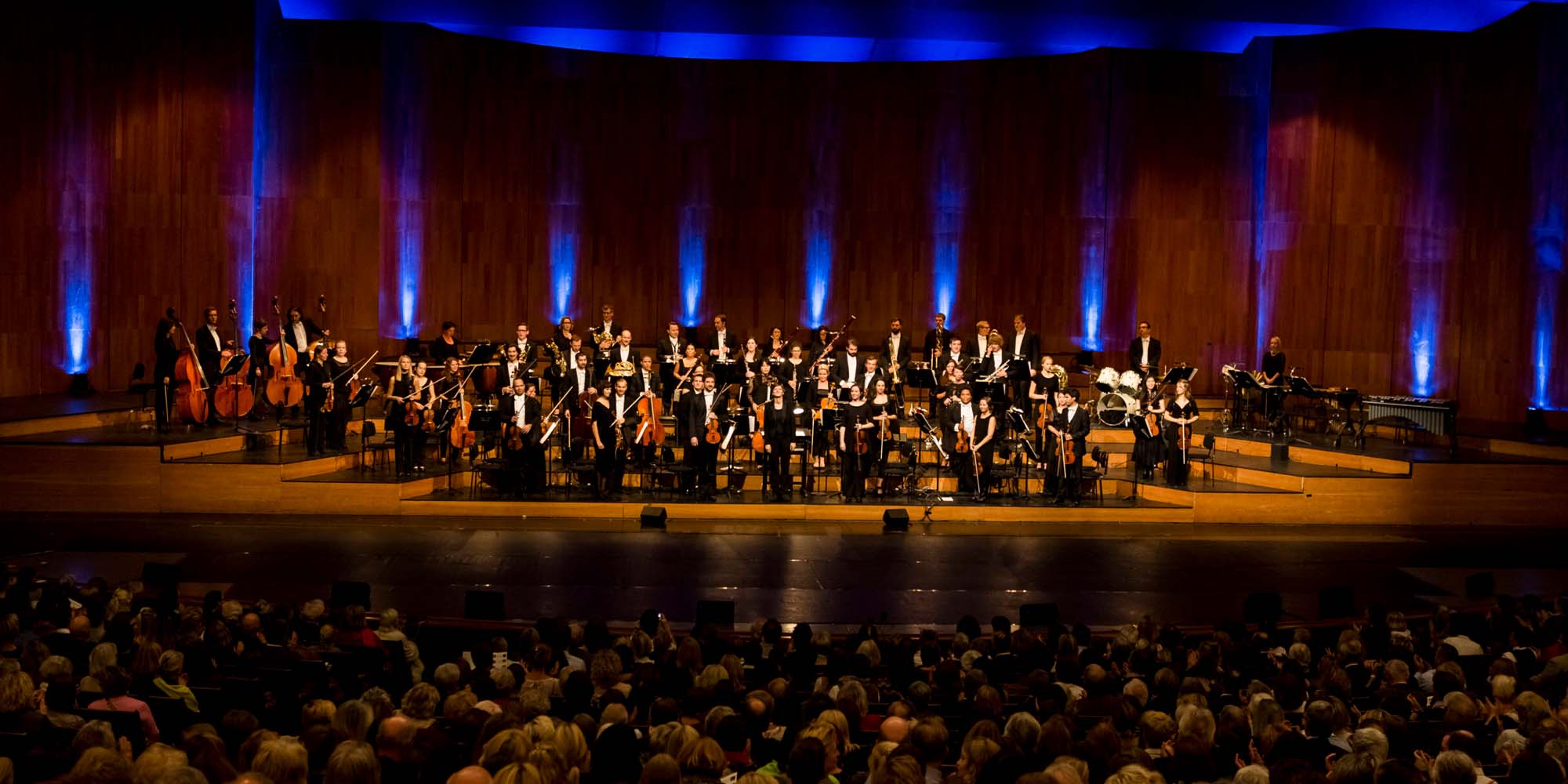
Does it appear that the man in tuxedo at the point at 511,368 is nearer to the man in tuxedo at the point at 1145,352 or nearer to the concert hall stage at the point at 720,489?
the concert hall stage at the point at 720,489

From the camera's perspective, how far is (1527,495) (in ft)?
40.8

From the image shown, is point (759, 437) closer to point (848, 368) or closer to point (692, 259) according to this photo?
point (848, 368)

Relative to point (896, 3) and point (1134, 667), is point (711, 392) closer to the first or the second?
point (896, 3)

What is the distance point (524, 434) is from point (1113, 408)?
6.11m

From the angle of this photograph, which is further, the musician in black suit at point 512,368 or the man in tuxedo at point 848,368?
the man in tuxedo at point 848,368

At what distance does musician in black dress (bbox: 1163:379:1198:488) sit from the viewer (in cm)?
1258

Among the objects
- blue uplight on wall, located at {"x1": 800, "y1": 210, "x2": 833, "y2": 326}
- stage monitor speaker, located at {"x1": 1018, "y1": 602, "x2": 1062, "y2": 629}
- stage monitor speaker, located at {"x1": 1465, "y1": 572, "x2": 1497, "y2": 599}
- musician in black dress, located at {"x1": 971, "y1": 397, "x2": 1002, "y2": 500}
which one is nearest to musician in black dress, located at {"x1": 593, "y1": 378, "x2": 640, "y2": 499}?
musician in black dress, located at {"x1": 971, "y1": 397, "x2": 1002, "y2": 500}

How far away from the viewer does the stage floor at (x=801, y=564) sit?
9.25 m

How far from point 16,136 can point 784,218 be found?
8744mm

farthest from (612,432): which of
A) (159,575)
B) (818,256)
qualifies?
(818,256)

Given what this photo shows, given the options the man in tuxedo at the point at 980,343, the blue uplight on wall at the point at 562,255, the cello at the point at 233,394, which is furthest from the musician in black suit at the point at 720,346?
the cello at the point at 233,394

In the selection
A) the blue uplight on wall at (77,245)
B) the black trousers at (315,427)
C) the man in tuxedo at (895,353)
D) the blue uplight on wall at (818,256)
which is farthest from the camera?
the blue uplight on wall at (818,256)

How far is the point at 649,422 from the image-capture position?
1234 cm

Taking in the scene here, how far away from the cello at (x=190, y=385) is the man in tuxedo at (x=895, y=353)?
6.82 metres
